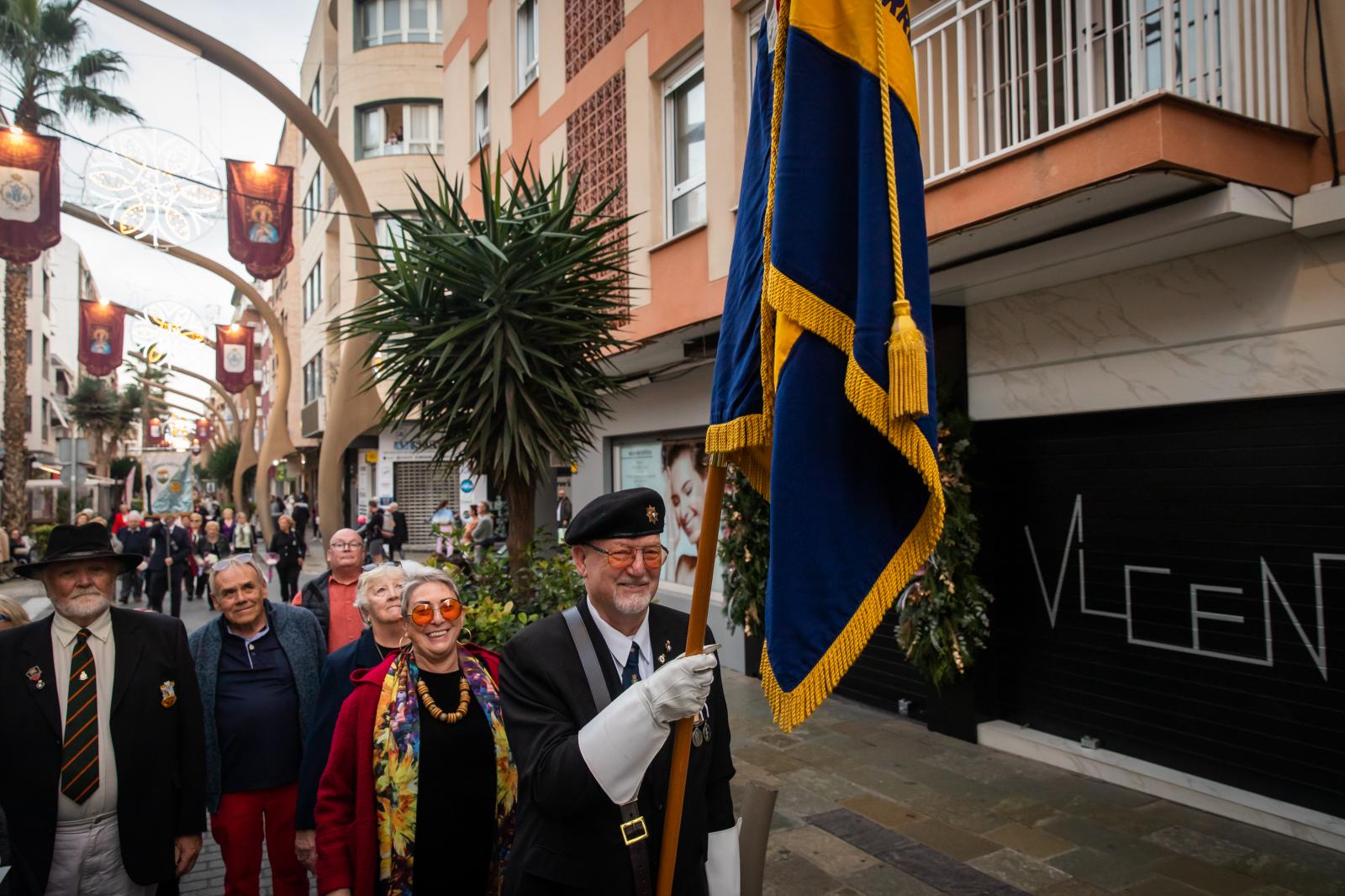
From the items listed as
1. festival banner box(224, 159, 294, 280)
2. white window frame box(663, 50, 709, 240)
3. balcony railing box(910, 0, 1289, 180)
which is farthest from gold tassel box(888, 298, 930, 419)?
festival banner box(224, 159, 294, 280)

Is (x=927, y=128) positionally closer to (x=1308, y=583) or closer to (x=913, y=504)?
(x=1308, y=583)

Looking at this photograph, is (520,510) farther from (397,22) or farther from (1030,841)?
(397,22)

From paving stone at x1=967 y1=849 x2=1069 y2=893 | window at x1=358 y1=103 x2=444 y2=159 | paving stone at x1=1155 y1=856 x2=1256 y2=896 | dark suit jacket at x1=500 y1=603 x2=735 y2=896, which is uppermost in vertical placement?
window at x1=358 y1=103 x2=444 y2=159

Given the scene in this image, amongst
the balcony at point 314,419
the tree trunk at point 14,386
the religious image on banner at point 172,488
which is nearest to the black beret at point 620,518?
the religious image on banner at point 172,488

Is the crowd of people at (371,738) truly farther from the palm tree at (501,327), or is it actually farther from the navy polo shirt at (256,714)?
the palm tree at (501,327)

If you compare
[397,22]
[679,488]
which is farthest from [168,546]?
[397,22]

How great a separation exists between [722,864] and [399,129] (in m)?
28.5

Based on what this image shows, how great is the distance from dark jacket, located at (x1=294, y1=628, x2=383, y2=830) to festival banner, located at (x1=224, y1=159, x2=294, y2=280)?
12.8 metres

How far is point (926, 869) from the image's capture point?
4.95 metres

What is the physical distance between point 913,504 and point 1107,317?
192 inches

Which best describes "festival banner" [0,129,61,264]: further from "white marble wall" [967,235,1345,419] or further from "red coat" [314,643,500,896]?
"red coat" [314,643,500,896]

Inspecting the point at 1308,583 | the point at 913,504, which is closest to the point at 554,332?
the point at 913,504

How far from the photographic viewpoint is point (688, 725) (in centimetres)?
223

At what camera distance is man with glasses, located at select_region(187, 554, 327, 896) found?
12.9ft
